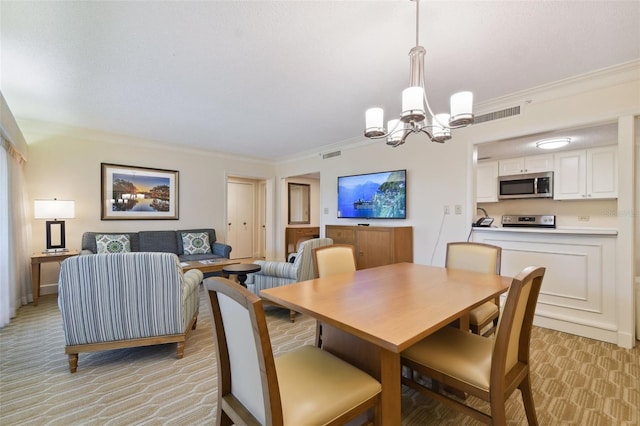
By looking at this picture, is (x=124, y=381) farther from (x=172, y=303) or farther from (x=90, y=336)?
(x=172, y=303)

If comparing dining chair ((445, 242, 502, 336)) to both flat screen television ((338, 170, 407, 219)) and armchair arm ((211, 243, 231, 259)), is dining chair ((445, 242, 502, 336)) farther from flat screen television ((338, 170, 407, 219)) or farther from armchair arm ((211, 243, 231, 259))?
armchair arm ((211, 243, 231, 259))

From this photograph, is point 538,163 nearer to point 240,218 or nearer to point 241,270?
point 241,270

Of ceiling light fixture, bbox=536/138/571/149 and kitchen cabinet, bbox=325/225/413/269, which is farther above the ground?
ceiling light fixture, bbox=536/138/571/149

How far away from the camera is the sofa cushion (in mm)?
4578

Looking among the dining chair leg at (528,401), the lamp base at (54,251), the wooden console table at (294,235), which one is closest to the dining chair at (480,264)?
the dining chair leg at (528,401)

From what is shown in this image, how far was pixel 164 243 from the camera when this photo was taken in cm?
474

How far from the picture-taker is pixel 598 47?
6.98 feet

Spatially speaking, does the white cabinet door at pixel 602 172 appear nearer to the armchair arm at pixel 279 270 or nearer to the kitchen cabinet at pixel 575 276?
the kitchen cabinet at pixel 575 276

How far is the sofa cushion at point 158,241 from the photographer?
4578 mm

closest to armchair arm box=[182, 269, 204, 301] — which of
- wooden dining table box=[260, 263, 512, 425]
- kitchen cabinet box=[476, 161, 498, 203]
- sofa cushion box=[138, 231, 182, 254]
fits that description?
wooden dining table box=[260, 263, 512, 425]

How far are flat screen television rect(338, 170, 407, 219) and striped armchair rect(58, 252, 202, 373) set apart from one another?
116 inches

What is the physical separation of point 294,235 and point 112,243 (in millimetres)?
3602

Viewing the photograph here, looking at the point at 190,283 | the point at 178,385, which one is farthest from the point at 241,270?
the point at 178,385

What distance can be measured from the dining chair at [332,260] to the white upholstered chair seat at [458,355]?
0.86 metres
